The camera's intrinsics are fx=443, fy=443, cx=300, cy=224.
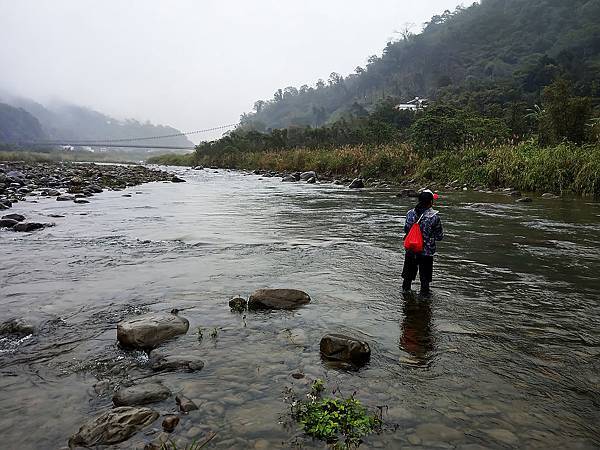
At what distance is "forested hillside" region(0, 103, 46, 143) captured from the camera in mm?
153250

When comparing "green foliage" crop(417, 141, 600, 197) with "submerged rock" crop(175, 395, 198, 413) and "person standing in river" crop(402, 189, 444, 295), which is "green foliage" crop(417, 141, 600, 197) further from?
"submerged rock" crop(175, 395, 198, 413)

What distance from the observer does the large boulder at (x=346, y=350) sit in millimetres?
3836

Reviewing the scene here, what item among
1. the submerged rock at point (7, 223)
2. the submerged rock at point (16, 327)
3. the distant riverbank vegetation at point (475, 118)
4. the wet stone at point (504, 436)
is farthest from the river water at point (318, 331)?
the distant riverbank vegetation at point (475, 118)

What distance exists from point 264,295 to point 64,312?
→ 2.28 m

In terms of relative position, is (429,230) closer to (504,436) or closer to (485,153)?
(504,436)

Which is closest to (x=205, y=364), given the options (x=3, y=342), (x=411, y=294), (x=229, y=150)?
(x=3, y=342)

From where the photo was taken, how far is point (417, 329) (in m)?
4.57

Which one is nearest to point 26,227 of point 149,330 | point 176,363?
point 149,330

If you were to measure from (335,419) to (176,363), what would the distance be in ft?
4.99

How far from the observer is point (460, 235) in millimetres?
9797

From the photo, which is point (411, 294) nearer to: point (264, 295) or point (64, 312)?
point (264, 295)

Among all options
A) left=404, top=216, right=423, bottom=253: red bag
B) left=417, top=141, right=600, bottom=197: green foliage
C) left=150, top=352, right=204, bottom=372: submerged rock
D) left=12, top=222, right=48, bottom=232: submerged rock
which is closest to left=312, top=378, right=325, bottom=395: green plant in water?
left=150, top=352, right=204, bottom=372: submerged rock

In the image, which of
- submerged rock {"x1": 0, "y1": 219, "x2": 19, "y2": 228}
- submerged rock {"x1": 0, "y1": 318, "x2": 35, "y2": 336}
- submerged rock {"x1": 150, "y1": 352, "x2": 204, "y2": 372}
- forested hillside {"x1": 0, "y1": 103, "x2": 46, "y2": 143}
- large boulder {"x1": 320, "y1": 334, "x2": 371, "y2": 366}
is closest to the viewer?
submerged rock {"x1": 150, "y1": 352, "x2": 204, "y2": 372}

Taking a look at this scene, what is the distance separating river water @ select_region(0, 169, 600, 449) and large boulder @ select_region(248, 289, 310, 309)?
0.55 ft
